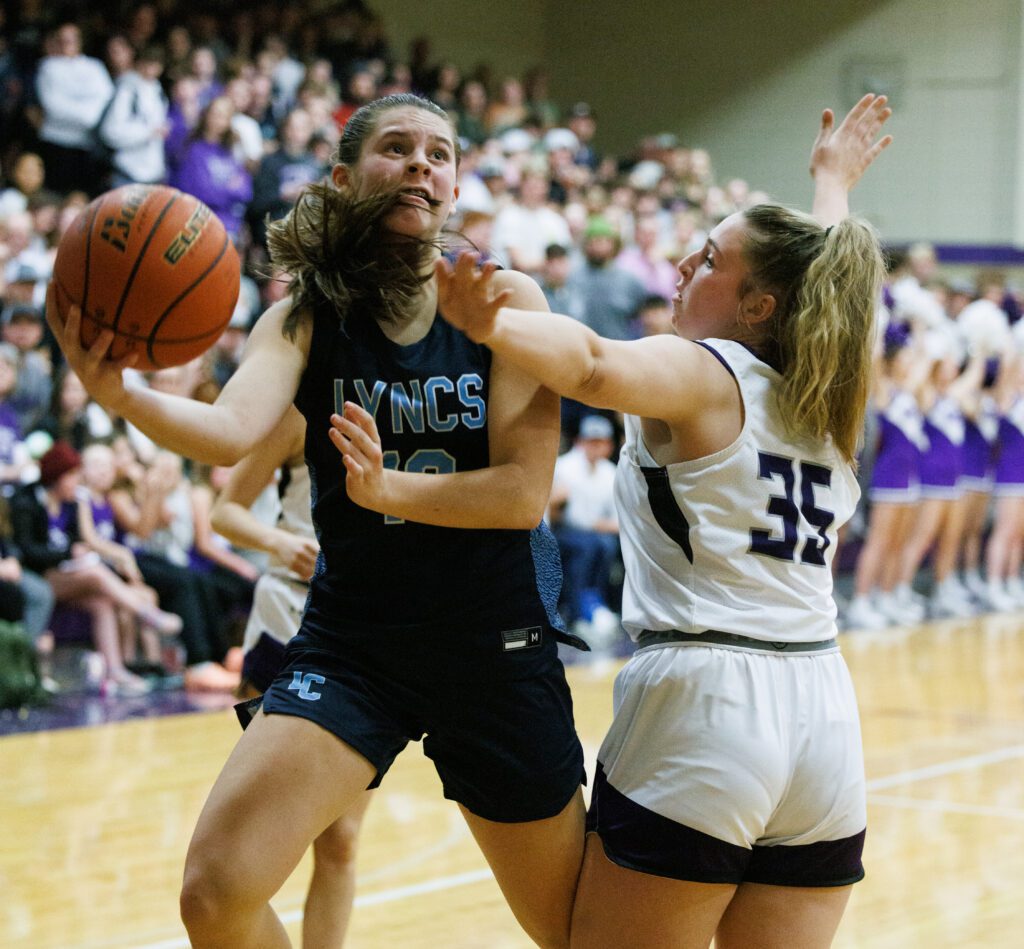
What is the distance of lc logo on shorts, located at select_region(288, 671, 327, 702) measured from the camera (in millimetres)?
2842

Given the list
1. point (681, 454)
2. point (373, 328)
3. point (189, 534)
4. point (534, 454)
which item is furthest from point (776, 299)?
point (189, 534)

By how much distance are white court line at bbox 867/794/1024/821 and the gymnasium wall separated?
1410 centimetres

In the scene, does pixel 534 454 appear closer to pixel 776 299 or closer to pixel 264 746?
pixel 776 299

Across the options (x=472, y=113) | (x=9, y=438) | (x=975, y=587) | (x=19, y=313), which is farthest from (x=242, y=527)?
(x=472, y=113)

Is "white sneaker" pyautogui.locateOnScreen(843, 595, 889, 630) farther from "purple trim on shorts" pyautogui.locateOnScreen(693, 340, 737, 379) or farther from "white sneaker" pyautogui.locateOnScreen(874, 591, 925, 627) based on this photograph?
"purple trim on shorts" pyautogui.locateOnScreen(693, 340, 737, 379)

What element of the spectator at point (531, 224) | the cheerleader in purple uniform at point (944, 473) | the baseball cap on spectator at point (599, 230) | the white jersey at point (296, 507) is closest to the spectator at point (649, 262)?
the baseball cap on spectator at point (599, 230)

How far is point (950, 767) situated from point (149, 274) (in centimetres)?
504

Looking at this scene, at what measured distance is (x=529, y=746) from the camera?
2.90 m

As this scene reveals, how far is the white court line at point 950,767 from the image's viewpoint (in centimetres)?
648

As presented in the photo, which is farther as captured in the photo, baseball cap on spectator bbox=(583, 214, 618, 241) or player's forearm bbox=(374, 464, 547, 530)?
baseball cap on spectator bbox=(583, 214, 618, 241)

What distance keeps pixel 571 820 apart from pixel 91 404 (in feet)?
20.5

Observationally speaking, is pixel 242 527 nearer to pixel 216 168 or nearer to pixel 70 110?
pixel 216 168

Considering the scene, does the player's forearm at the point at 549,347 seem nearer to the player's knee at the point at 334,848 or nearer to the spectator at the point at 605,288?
the player's knee at the point at 334,848

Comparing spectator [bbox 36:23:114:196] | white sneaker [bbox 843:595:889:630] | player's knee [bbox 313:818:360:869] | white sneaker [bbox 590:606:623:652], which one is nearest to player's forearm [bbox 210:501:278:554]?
player's knee [bbox 313:818:360:869]
